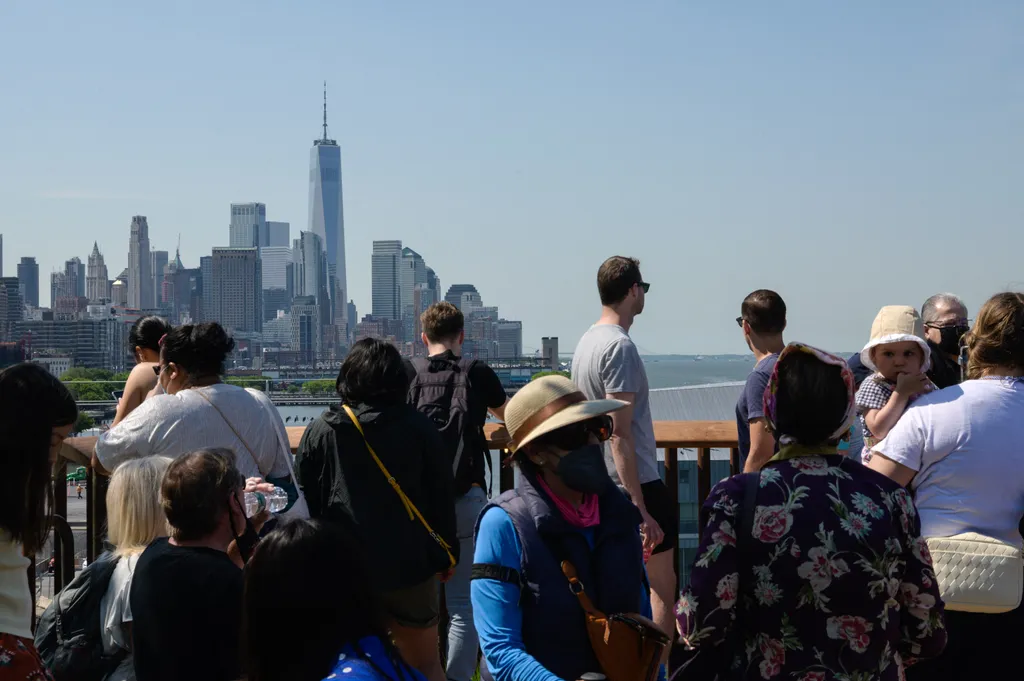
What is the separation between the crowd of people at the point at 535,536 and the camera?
101 inches

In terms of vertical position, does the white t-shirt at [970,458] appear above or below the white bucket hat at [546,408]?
below

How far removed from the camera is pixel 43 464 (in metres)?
2.86

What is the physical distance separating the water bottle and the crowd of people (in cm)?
2

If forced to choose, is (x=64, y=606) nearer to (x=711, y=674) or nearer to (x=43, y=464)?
(x=43, y=464)

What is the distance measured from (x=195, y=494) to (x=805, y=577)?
5.99 ft

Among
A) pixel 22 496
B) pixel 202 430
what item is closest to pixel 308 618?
pixel 22 496

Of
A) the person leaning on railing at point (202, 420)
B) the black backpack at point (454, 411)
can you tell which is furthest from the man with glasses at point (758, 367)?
the person leaning on railing at point (202, 420)

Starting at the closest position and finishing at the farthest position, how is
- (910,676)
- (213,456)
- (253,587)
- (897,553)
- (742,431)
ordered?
(253,587) → (897,553) → (213,456) → (910,676) → (742,431)

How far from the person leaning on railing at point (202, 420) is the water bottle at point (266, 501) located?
0.75 feet

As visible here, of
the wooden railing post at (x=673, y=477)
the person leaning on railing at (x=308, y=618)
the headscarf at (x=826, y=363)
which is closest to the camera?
the person leaning on railing at (x=308, y=618)

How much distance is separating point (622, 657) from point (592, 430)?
0.61 m

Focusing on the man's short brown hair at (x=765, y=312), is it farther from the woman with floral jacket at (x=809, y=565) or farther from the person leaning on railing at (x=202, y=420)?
the woman with floral jacket at (x=809, y=565)

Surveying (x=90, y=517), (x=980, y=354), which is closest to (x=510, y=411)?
(x=980, y=354)

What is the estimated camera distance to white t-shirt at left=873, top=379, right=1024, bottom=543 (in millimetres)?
3338
